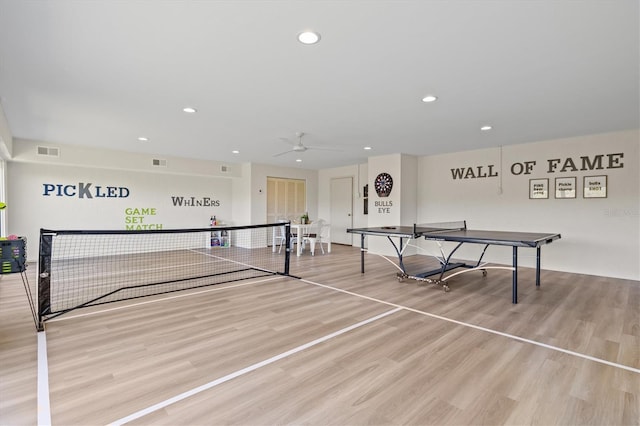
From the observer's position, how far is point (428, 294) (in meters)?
4.11

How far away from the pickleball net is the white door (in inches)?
76.3

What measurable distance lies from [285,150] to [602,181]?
574 centimetres

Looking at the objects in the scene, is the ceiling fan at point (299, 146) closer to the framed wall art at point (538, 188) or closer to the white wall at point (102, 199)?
the white wall at point (102, 199)

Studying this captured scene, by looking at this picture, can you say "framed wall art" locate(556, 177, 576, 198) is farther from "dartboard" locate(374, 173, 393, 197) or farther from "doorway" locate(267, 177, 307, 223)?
"doorway" locate(267, 177, 307, 223)

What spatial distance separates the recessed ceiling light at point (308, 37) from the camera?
224 cm

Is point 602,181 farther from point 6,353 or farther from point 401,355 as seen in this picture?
point 6,353

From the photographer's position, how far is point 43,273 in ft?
9.58

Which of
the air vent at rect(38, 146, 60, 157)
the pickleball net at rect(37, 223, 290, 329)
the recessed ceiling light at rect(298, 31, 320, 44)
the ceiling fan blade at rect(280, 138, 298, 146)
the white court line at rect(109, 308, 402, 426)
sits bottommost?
the white court line at rect(109, 308, 402, 426)

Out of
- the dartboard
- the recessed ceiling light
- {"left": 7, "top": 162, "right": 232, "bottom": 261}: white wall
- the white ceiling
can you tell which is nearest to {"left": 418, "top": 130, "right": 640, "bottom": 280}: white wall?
the white ceiling

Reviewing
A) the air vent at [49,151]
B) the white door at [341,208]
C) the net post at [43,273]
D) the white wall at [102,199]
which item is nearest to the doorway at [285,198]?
the white door at [341,208]

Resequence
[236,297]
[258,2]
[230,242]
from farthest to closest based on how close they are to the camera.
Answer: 1. [230,242]
2. [236,297]
3. [258,2]

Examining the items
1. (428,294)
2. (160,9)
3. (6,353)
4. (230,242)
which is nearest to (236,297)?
(6,353)

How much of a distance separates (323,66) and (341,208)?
686 cm

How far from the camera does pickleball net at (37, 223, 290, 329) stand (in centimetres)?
349
